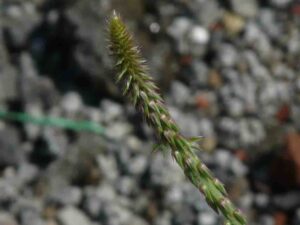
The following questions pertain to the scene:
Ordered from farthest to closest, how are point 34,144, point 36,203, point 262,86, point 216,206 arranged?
point 262,86
point 34,144
point 36,203
point 216,206

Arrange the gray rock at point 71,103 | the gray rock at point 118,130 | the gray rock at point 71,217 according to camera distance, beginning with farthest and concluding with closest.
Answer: the gray rock at point 71,103 < the gray rock at point 118,130 < the gray rock at point 71,217

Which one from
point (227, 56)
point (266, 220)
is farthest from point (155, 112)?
point (227, 56)

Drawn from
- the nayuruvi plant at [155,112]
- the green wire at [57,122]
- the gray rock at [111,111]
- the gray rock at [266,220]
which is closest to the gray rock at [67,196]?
the green wire at [57,122]

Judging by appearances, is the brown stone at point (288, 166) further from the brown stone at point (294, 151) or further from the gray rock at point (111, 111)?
the gray rock at point (111, 111)

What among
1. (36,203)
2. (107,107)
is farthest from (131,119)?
(36,203)

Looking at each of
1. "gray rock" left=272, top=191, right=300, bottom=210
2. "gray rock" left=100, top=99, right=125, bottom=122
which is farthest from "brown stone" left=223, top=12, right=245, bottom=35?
"gray rock" left=272, top=191, right=300, bottom=210

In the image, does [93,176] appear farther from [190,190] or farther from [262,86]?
[262,86]

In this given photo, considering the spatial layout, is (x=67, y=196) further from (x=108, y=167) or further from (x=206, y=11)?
(x=206, y=11)
